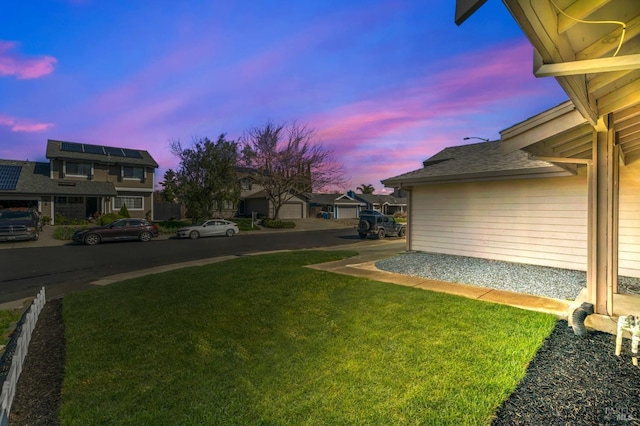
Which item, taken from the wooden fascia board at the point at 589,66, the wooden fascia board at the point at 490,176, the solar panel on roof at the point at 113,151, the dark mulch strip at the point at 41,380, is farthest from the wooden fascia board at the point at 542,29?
the solar panel on roof at the point at 113,151

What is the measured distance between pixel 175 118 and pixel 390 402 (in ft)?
70.9

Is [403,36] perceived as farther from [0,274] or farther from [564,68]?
[0,274]

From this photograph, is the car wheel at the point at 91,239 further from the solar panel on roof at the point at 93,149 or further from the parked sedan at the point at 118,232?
the solar panel on roof at the point at 93,149

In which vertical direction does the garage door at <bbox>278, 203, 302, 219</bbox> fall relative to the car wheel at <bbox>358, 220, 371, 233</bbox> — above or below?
above

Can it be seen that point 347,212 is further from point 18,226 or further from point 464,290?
point 464,290

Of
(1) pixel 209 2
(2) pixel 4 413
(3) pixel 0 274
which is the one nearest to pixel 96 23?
(1) pixel 209 2

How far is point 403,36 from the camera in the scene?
30.3 feet

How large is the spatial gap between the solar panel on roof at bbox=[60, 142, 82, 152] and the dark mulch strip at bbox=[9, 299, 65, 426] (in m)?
32.0

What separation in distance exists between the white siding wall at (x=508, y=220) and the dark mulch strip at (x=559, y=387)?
5143 millimetres

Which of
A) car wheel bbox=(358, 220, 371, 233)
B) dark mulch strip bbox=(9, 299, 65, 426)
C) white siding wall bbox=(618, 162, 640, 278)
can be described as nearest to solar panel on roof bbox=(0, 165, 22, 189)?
car wheel bbox=(358, 220, 371, 233)

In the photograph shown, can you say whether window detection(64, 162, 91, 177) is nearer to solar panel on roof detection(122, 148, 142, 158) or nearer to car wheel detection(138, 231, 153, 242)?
solar panel on roof detection(122, 148, 142, 158)

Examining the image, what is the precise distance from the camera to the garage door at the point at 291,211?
41.7m

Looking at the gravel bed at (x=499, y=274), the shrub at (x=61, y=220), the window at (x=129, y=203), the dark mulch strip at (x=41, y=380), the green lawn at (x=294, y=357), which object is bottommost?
the dark mulch strip at (x=41, y=380)

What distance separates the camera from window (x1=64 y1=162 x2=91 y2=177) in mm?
29980
